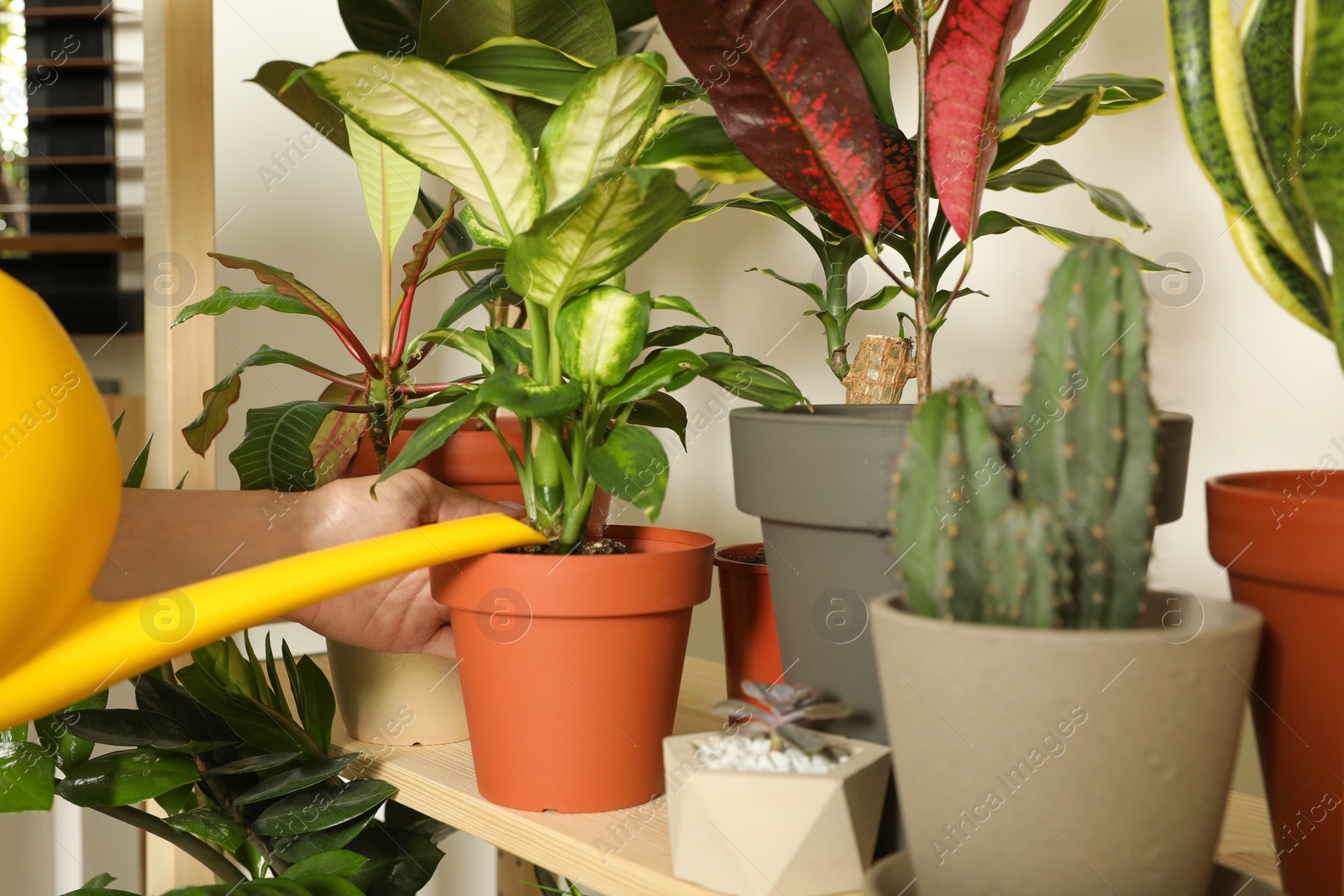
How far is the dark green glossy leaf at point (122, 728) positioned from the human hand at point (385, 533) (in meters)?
0.14

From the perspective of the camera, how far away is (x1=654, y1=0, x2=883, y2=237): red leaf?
1.98 ft

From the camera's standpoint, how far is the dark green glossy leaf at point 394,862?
2.97 ft

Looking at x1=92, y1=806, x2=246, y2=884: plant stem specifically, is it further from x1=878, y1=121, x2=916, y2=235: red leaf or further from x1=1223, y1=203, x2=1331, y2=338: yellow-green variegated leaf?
x1=1223, y1=203, x2=1331, y2=338: yellow-green variegated leaf

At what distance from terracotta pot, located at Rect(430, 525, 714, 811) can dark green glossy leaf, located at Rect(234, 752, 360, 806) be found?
172 mm

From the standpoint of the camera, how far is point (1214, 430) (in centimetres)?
100

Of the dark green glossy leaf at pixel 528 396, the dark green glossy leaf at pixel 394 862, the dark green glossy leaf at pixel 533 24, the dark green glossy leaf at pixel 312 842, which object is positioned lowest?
the dark green glossy leaf at pixel 394 862

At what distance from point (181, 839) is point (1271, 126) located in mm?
997

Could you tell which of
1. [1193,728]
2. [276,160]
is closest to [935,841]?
[1193,728]

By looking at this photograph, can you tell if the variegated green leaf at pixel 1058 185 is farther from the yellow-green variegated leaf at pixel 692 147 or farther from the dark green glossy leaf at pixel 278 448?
A: the dark green glossy leaf at pixel 278 448

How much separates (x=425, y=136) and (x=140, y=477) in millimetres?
564

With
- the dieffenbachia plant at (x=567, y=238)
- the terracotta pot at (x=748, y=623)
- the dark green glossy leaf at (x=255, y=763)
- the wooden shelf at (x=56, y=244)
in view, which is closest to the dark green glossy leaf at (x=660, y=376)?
the dieffenbachia plant at (x=567, y=238)

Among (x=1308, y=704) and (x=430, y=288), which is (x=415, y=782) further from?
(x=430, y=288)

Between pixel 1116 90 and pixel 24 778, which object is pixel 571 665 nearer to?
pixel 24 778

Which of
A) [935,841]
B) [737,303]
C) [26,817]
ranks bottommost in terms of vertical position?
[26,817]
